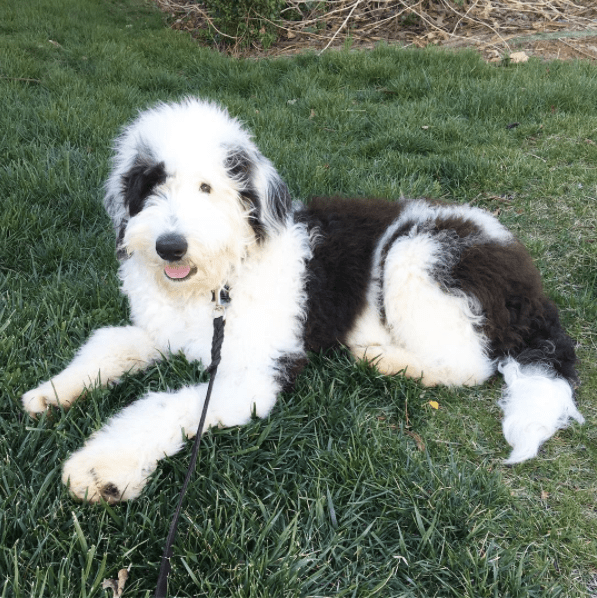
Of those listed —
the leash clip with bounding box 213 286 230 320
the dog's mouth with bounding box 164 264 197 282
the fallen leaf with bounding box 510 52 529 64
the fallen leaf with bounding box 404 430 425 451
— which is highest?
the fallen leaf with bounding box 510 52 529 64

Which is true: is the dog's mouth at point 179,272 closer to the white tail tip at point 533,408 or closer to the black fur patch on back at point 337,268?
the black fur patch on back at point 337,268

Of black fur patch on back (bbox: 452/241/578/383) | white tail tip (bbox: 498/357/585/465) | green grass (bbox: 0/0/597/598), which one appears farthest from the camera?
black fur patch on back (bbox: 452/241/578/383)

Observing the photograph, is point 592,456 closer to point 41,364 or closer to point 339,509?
point 339,509

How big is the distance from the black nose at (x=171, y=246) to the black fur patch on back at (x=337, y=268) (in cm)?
85

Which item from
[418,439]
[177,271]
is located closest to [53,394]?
[177,271]

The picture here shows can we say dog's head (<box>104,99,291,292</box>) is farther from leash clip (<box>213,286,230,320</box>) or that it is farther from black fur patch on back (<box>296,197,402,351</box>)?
black fur patch on back (<box>296,197,402,351</box>)

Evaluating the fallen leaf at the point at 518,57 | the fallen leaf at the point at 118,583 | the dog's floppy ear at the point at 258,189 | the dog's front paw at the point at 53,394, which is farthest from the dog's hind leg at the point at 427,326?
the fallen leaf at the point at 518,57

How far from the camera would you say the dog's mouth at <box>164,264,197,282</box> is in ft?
7.25

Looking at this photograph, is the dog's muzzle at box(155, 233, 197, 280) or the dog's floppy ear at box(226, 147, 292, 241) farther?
the dog's floppy ear at box(226, 147, 292, 241)

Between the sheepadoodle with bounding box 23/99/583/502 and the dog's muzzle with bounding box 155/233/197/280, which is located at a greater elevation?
the dog's muzzle with bounding box 155/233/197/280

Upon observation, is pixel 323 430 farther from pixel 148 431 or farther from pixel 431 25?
pixel 431 25

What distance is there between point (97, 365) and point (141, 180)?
871mm

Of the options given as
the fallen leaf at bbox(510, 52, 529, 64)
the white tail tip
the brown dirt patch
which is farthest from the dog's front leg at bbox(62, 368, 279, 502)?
the brown dirt patch

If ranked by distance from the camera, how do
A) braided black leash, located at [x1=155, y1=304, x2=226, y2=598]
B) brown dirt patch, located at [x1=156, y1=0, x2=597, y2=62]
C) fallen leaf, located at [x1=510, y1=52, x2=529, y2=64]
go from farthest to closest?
brown dirt patch, located at [x1=156, y1=0, x2=597, y2=62] < fallen leaf, located at [x1=510, y1=52, x2=529, y2=64] < braided black leash, located at [x1=155, y1=304, x2=226, y2=598]
